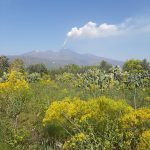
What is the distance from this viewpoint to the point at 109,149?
7.58 meters

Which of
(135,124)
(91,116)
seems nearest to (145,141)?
(135,124)

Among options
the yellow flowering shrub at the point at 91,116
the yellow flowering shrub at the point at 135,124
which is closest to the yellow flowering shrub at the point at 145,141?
the yellow flowering shrub at the point at 135,124

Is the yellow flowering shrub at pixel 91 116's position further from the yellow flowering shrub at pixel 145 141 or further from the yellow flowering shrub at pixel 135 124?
the yellow flowering shrub at pixel 145 141

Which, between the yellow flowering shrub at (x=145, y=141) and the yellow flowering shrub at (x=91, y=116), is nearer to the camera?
the yellow flowering shrub at (x=145, y=141)

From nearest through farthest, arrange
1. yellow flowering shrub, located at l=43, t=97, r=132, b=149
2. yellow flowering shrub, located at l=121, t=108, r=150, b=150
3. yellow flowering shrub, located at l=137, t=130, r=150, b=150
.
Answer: yellow flowering shrub, located at l=137, t=130, r=150, b=150 → yellow flowering shrub, located at l=121, t=108, r=150, b=150 → yellow flowering shrub, located at l=43, t=97, r=132, b=149

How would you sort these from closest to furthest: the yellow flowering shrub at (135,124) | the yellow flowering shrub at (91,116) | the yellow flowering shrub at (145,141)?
the yellow flowering shrub at (145,141) < the yellow flowering shrub at (135,124) < the yellow flowering shrub at (91,116)

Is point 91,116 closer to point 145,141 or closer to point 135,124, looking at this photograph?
point 135,124

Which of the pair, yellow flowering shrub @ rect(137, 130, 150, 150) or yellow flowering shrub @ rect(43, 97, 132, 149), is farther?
yellow flowering shrub @ rect(43, 97, 132, 149)

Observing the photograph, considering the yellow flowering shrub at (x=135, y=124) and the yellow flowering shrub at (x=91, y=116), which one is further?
the yellow flowering shrub at (x=91, y=116)

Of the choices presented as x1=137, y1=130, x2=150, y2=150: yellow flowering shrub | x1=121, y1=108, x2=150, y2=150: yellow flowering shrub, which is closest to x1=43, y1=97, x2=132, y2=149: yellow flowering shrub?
x1=121, y1=108, x2=150, y2=150: yellow flowering shrub

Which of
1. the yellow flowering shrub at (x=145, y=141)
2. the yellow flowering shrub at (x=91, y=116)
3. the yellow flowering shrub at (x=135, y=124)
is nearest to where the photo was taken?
the yellow flowering shrub at (x=145, y=141)

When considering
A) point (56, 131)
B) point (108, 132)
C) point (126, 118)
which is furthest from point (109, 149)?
point (56, 131)

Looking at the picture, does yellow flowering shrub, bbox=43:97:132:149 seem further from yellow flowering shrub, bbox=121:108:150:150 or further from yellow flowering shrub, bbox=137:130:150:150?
yellow flowering shrub, bbox=137:130:150:150

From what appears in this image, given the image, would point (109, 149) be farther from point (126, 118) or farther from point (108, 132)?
point (126, 118)
